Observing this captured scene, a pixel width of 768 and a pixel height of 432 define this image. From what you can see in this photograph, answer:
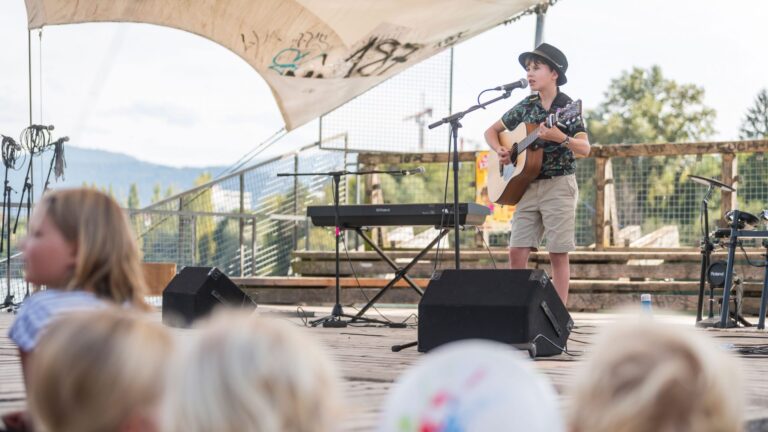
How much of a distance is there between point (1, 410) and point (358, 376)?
144cm

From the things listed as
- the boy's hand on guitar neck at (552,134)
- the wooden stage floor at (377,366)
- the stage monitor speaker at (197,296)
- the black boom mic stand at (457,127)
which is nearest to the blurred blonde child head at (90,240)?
the wooden stage floor at (377,366)

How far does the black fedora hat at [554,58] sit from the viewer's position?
6367 millimetres

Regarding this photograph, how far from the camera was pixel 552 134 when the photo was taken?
597cm

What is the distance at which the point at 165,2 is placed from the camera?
928cm

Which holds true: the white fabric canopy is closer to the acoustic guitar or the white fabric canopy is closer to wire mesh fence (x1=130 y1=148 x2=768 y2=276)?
wire mesh fence (x1=130 y1=148 x2=768 y2=276)

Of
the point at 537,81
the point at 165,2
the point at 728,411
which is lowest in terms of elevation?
the point at 728,411

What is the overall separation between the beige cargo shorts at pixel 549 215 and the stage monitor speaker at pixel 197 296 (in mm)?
2012

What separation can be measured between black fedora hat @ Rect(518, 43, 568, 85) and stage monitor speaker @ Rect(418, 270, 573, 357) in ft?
6.68

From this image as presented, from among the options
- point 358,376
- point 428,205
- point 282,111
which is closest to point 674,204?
point 282,111

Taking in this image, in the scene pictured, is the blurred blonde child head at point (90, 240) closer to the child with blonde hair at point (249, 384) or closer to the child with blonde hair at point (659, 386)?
the child with blonde hair at point (249, 384)

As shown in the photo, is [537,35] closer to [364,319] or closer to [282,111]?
[282,111]

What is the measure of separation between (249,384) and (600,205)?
10.5 meters

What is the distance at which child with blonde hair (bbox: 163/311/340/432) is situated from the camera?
1.38 m

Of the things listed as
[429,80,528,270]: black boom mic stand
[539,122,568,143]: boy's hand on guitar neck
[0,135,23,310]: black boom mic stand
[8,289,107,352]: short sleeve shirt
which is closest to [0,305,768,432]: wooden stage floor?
[8,289,107,352]: short sleeve shirt
